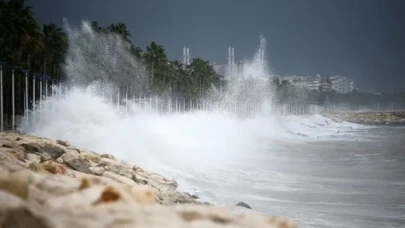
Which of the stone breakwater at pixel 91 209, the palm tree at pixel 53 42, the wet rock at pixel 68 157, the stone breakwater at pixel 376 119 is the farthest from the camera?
the stone breakwater at pixel 376 119

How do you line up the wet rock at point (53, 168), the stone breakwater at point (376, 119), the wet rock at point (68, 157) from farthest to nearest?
the stone breakwater at point (376, 119) → the wet rock at point (68, 157) → the wet rock at point (53, 168)

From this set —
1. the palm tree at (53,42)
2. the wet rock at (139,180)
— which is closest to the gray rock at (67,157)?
the wet rock at (139,180)

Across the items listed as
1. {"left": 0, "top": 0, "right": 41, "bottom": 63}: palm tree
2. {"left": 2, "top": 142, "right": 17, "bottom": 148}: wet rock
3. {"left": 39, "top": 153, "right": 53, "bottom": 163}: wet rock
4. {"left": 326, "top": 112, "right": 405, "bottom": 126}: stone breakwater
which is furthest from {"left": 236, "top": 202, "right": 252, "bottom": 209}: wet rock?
{"left": 326, "top": 112, "right": 405, "bottom": 126}: stone breakwater

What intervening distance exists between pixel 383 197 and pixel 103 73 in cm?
5082

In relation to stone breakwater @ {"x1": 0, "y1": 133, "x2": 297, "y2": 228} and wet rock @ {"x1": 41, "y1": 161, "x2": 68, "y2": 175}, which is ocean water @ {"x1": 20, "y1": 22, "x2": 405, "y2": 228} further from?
stone breakwater @ {"x1": 0, "y1": 133, "x2": 297, "y2": 228}

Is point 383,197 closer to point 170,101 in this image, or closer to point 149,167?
point 149,167

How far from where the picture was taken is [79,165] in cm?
1205

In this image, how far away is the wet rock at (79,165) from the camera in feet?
39.0

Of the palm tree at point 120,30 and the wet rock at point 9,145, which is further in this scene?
the palm tree at point 120,30

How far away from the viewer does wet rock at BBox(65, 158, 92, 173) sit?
469 inches

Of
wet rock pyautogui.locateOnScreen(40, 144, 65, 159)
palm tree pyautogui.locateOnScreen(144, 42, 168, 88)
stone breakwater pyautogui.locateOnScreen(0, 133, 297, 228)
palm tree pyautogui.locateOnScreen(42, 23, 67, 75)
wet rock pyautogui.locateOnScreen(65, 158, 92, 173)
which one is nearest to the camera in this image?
stone breakwater pyautogui.locateOnScreen(0, 133, 297, 228)

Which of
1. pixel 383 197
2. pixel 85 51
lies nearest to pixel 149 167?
pixel 383 197

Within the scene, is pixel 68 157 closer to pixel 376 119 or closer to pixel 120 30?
pixel 120 30

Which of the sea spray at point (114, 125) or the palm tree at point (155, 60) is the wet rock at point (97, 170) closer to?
the sea spray at point (114, 125)
